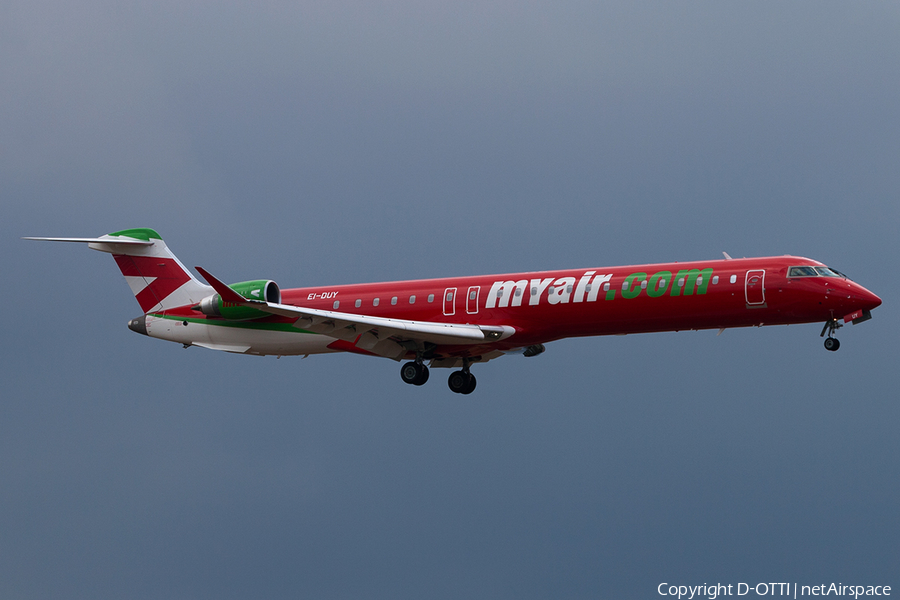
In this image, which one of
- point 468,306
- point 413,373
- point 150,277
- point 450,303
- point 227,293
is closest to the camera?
point 227,293

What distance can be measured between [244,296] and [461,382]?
24.6ft

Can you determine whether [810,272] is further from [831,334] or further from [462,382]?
[462,382]

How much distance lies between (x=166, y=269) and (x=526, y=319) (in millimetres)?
13297

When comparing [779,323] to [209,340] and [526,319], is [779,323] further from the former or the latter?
[209,340]

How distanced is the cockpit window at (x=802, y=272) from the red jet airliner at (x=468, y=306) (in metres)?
0.05

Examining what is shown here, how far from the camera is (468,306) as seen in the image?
105 feet

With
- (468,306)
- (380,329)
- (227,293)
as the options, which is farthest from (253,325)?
(468,306)

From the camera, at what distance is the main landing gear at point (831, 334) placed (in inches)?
1141

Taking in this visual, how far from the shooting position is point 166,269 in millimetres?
36562

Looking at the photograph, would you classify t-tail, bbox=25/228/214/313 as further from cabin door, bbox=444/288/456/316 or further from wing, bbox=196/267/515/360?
cabin door, bbox=444/288/456/316

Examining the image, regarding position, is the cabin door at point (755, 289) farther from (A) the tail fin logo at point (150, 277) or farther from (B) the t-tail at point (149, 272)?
(A) the tail fin logo at point (150, 277)

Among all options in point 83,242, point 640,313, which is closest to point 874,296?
point 640,313

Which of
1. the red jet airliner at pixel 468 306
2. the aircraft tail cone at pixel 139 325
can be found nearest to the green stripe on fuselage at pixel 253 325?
the red jet airliner at pixel 468 306

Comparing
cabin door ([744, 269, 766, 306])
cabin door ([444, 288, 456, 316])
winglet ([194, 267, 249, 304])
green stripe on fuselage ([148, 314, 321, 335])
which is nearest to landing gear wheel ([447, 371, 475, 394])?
cabin door ([444, 288, 456, 316])
